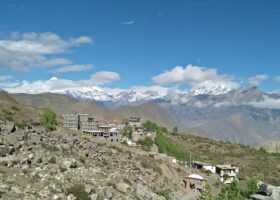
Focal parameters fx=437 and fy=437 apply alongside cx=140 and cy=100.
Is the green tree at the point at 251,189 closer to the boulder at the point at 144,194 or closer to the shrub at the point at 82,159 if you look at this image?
the boulder at the point at 144,194

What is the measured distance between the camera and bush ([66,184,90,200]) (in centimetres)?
4134

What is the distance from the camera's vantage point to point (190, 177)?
89.6 meters

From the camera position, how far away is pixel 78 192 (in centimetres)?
4191

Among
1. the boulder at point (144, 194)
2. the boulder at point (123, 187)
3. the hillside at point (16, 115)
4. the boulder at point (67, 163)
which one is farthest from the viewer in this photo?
the hillside at point (16, 115)

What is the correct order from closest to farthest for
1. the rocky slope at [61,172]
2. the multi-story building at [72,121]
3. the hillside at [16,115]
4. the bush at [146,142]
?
the rocky slope at [61,172]
the hillside at [16,115]
the bush at [146,142]
the multi-story building at [72,121]

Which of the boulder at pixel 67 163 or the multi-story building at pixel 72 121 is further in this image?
the multi-story building at pixel 72 121

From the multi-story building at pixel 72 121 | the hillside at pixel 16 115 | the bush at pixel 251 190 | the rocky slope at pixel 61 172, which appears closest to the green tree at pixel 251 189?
the bush at pixel 251 190

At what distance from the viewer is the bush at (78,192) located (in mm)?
41344

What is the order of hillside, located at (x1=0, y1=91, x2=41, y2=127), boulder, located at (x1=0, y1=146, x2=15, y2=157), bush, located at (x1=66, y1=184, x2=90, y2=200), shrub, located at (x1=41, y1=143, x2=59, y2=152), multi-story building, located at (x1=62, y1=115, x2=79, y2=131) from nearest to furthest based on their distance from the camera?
bush, located at (x1=66, y1=184, x2=90, y2=200) → boulder, located at (x1=0, y1=146, x2=15, y2=157) → shrub, located at (x1=41, y1=143, x2=59, y2=152) → hillside, located at (x1=0, y1=91, x2=41, y2=127) → multi-story building, located at (x1=62, y1=115, x2=79, y2=131)

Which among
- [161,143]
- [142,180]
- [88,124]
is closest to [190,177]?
[142,180]

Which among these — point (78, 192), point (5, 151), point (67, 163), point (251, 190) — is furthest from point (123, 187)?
point (251, 190)

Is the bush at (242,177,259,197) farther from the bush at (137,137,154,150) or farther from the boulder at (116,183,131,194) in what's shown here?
the bush at (137,137,154,150)

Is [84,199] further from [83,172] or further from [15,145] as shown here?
[15,145]

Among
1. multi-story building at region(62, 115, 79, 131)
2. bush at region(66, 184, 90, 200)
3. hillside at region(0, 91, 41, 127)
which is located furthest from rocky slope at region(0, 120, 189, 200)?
multi-story building at region(62, 115, 79, 131)
